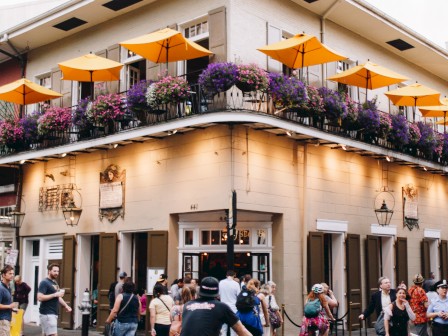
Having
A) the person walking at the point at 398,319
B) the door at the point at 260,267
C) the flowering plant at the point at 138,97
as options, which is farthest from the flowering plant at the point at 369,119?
the person walking at the point at 398,319

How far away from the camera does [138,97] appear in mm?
15359

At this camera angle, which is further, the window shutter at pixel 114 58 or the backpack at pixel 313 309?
the window shutter at pixel 114 58

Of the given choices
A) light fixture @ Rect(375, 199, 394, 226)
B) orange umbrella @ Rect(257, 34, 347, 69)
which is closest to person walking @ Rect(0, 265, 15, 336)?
orange umbrella @ Rect(257, 34, 347, 69)

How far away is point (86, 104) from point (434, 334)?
10.3 meters

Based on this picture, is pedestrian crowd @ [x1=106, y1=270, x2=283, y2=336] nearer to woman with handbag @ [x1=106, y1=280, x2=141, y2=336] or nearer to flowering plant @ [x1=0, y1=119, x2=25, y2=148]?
woman with handbag @ [x1=106, y1=280, x2=141, y2=336]

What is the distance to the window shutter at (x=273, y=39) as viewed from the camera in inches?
629

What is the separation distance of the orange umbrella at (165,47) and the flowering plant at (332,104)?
306 cm

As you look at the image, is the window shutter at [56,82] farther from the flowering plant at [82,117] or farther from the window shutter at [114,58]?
the flowering plant at [82,117]

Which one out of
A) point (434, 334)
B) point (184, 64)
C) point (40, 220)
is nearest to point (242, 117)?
point (184, 64)

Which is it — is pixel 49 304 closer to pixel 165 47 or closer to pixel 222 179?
pixel 222 179

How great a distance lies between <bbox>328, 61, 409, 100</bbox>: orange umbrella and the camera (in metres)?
16.8

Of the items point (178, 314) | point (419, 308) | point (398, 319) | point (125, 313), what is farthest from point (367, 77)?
point (125, 313)

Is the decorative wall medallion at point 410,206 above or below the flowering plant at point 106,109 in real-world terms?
below

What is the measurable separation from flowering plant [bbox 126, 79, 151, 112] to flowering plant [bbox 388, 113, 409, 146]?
7195 mm
